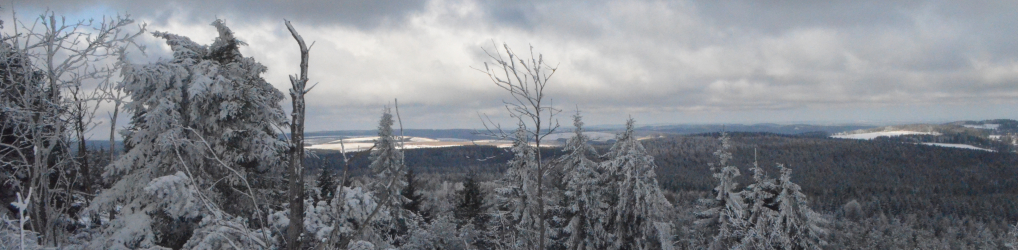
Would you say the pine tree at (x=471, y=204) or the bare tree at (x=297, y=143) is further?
the pine tree at (x=471, y=204)

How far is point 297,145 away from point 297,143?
2 cm

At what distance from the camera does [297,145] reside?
9.32 ft

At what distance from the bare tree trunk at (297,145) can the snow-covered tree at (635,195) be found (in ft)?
48.5

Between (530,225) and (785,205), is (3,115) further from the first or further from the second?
(785,205)

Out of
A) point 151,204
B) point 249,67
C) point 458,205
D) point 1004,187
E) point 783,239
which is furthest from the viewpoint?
point 1004,187

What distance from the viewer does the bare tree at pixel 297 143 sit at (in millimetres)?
2676

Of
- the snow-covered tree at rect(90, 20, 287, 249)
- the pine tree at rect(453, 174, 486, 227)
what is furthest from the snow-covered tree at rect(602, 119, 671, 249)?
the snow-covered tree at rect(90, 20, 287, 249)

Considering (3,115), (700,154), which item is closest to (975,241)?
(3,115)

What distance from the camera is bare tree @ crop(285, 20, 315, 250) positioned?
268cm

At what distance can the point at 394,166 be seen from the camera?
19516 millimetres

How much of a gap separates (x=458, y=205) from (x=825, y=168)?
471ft

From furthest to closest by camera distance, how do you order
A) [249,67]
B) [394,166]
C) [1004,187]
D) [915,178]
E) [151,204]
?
[915,178] < [1004,187] < [394,166] < [249,67] < [151,204]

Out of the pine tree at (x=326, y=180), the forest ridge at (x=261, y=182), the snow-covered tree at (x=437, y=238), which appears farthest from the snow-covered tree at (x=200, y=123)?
the pine tree at (x=326, y=180)

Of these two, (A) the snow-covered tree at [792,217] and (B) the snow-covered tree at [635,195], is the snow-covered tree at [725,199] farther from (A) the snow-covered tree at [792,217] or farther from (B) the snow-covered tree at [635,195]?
(B) the snow-covered tree at [635,195]
